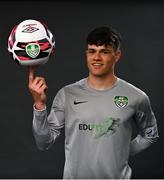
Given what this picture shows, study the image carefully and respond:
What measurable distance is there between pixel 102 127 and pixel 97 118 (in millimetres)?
75

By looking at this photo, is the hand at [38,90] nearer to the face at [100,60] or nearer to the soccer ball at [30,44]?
the soccer ball at [30,44]

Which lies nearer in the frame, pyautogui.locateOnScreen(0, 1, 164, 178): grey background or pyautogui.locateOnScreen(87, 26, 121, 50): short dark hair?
pyautogui.locateOnScreen(87, 26, 121, 50): short dark hair

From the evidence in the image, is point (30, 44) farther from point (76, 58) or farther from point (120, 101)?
point (76, 58)

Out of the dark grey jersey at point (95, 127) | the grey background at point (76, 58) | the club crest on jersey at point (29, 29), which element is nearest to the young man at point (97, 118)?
the dark grey jersey at point (95, 127)

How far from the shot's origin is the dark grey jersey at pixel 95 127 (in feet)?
7.74

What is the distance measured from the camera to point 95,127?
7.79 feet

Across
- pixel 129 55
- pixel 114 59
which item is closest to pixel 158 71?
pixel 129 55

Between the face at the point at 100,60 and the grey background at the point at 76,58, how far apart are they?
2277 millimetres

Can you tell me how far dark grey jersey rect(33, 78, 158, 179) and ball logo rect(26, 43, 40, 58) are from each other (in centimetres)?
28

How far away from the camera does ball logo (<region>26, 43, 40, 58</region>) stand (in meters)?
2.29

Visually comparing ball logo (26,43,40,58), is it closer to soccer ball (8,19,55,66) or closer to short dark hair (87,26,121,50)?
soccer ball (8,19,55,66)

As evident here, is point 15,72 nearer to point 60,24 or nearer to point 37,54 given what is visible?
point 60,24

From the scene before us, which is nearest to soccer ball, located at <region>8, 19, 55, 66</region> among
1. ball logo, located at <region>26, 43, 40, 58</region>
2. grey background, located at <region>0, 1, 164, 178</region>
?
ball logo, located at <region>26, 43, 40, 58</region>

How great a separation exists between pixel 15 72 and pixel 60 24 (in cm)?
58
